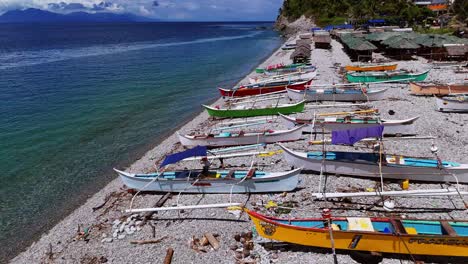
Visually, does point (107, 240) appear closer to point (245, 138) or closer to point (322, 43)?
point (245, 138)

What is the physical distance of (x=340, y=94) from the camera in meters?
27.7

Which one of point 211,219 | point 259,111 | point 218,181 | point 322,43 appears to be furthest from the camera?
point 322,43

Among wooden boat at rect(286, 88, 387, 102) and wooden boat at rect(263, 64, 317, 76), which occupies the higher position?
wooden boat at rect(263, 64, 317, 76)

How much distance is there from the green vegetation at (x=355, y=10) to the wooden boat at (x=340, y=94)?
6514 cm

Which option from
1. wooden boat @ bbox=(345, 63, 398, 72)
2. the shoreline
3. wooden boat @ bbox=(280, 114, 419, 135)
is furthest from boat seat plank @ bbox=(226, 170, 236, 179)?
wooden boat @ bbox=(345, 63, 398, 72)

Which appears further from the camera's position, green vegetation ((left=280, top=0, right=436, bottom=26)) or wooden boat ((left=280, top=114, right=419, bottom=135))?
green vegetation ((left=280, top=0, right=436, bottom=26))

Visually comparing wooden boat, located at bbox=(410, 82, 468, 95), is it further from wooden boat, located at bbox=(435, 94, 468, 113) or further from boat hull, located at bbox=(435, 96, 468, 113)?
boat hull, located at bbox=(435, 96, 468, 113)

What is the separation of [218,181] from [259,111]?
1276 cm

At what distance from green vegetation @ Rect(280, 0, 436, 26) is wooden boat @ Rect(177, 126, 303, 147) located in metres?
76.9

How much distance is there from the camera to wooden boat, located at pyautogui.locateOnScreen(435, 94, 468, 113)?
22.7 m

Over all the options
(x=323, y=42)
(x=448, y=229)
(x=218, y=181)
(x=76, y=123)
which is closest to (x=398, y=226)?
(x=448, y=229)

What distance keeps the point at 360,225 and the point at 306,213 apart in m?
2.88

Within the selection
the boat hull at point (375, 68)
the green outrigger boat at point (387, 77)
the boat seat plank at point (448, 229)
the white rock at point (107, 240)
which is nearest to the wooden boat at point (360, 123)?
the boat seat plank at point (448, 229)

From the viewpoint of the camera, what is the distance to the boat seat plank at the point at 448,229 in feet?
32.7
